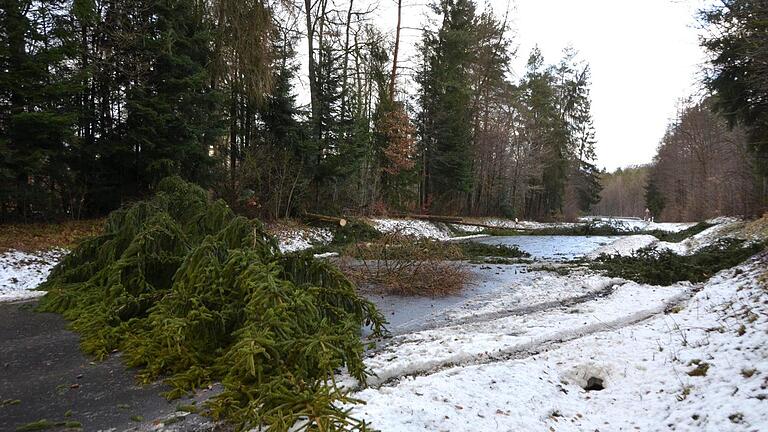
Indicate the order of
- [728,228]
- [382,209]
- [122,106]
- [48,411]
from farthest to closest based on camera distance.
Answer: [382,209]
[728,228]
[122,106]
[48,411]

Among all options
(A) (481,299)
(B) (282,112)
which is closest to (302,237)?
(B) (282,112)

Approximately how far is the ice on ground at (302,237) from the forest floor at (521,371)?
7578 millimetres

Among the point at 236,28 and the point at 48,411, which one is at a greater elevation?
the point at 236,28

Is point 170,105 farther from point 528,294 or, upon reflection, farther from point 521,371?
point 521,371

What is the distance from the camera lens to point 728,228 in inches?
734

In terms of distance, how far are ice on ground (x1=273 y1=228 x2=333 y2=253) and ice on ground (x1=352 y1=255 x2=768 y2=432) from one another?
9.66 meters

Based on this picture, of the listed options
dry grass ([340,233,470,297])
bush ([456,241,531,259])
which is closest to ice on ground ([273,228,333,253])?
dry grass ([340,233,470,297])

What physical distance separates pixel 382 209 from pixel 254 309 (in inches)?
815

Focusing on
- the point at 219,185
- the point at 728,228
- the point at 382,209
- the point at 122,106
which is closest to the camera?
the point at 122,106

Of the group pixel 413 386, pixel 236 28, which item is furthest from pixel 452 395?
pixel 236 28

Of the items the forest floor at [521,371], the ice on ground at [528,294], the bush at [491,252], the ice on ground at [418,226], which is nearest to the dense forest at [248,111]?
the ice on ground at [418,226]

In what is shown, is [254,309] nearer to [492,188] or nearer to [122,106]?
[122,106]

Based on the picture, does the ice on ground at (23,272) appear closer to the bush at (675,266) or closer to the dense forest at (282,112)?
the dense forest at (282,112)

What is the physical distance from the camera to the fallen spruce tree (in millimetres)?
3269
